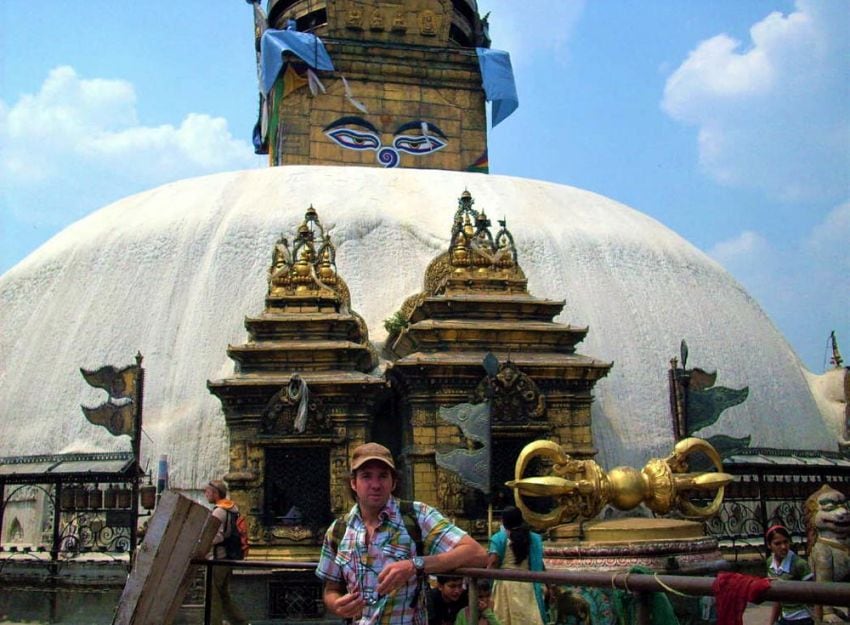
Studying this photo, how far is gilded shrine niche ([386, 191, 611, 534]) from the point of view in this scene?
12.4 m

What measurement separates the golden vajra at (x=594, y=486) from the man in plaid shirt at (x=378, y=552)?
3.15 m

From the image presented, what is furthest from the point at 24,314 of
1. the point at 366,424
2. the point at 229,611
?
the point at 229,611

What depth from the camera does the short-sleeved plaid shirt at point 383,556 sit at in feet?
11.6

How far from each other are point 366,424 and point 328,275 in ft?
9.30

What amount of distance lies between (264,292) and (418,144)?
10.8m

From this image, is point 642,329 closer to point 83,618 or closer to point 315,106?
point 83,618

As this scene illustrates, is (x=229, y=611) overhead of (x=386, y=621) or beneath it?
beneath

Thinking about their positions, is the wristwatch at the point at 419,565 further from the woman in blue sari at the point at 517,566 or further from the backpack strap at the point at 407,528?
the woman in blue sari at the point at 517,566

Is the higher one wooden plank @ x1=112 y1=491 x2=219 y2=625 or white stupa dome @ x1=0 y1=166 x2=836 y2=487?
white stupa dome @ x1=0 y1=166 x2=836 y2=487

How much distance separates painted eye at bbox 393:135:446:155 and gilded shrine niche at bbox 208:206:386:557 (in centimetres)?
1276

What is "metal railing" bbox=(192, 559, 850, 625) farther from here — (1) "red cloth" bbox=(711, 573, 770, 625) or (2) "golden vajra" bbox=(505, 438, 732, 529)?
(2) "golden vajra" bbox=(505, 438, 732, 529)

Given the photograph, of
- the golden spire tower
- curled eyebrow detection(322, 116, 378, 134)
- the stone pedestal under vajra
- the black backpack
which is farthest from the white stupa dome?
the stone pedestal under vajra

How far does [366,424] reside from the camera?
41.2ft

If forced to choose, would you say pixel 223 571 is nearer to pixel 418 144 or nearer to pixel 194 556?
pixel 194 556
